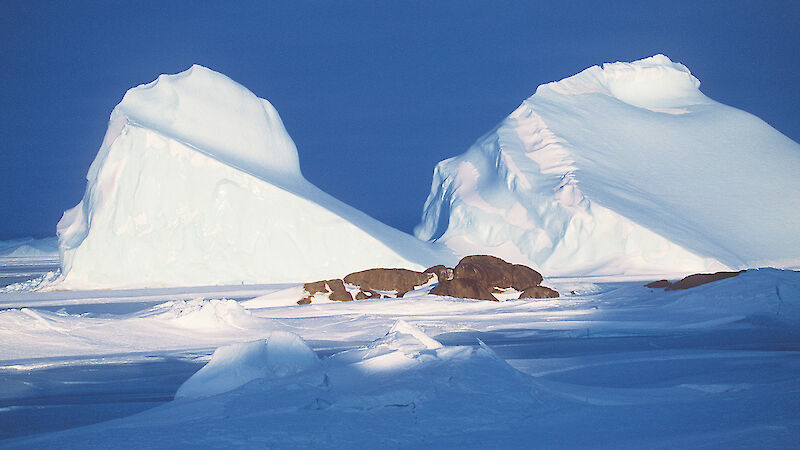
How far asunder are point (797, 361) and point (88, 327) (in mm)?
8341

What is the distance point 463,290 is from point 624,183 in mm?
12949

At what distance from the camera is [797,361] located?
21.9ft

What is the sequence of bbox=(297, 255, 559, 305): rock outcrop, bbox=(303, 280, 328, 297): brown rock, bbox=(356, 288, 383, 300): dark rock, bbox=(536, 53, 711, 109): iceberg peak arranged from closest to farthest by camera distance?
1. bbox=(297, 255, 559, 305): rock outcrop
2. bbox=(303, 280, 328, 297): brown rock
3. bbox=(356, 288, 383, 300): dark rock
4. bbox=(536, 53, 711, 109): iceberg peak

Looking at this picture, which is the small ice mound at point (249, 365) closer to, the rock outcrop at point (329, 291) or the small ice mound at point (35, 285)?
the rock outcrop at point (329, 291)

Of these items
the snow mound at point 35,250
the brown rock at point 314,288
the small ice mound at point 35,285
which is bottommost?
the brown rock at point 314,288

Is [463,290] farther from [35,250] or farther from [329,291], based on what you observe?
[35,250]

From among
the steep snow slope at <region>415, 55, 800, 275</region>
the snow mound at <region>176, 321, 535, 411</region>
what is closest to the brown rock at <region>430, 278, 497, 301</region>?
the steep snow slope at <region>415, 55, 800, 275</region>

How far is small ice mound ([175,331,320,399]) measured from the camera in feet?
20.0

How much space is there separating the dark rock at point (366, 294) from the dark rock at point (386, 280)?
237 millimetres

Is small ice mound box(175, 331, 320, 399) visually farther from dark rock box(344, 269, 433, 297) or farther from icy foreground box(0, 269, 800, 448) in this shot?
dark rock box(344, 269, 433, 297)

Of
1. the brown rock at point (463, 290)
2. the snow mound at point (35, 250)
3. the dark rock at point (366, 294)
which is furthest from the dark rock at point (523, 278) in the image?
the snow mound at point (35, 250)

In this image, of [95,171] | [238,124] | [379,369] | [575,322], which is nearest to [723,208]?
[238,124]

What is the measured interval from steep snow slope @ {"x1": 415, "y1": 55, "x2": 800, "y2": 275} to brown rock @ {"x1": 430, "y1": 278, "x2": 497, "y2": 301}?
8.37m

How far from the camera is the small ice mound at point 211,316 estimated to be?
Result: 11.1m
